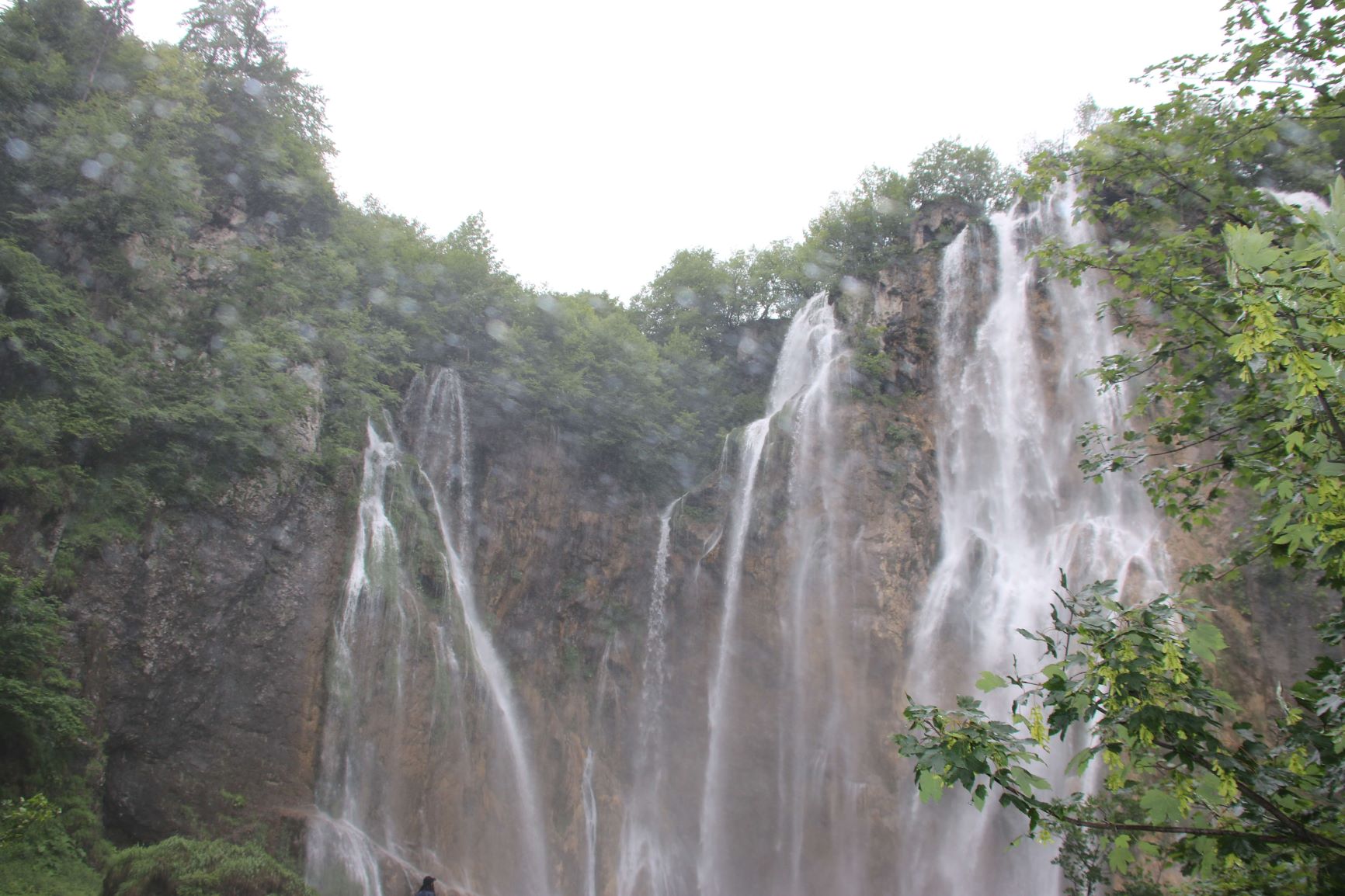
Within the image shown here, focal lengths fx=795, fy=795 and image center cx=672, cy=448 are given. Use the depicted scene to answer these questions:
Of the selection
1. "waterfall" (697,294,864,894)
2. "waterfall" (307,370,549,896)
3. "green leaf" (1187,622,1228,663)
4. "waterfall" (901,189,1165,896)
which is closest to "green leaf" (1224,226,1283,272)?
"green leaf" (1187,622,1228,663)

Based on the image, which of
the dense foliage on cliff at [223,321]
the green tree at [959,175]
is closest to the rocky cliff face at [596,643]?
the dense foliage on cliff at [223,321]

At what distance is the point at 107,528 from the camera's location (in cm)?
1320

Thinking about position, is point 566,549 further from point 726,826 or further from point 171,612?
point 171,612

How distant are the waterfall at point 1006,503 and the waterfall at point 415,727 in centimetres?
827

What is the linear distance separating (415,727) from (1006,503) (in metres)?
13.9

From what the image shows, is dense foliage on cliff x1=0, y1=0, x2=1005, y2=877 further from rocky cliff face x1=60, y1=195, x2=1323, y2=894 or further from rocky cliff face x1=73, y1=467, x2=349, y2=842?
rocky cliff face x1=60, y1=195, x2=1323, y2=894

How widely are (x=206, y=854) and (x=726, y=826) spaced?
1090cm

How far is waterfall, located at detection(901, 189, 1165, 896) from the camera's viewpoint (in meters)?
15.6

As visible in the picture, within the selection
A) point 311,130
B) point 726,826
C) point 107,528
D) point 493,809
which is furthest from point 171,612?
point 311,130

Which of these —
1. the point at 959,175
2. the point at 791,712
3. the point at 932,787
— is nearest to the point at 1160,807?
the point at 932,787

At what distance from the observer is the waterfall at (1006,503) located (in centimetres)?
1560

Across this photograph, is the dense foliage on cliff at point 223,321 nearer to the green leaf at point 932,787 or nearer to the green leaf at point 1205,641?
the green leaf at point 932,787

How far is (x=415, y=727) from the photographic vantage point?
15203mm

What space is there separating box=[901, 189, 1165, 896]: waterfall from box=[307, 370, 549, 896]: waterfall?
8.27 metres
